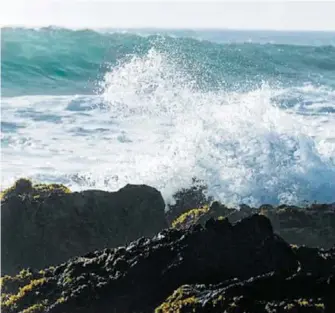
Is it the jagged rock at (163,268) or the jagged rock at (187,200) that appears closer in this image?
the jagged rock at (163,268)

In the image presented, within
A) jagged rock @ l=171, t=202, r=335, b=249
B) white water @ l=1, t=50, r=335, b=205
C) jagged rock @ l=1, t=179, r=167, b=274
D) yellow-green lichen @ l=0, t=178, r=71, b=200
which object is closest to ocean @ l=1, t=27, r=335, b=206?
white water @ l=1, t=50, r=335, b=205

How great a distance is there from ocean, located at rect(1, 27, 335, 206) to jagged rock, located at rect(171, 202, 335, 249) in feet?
8.23

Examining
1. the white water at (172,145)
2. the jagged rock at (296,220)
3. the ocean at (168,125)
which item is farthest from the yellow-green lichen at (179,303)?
the white water at (172,145)

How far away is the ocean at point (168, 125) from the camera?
13.6 meters

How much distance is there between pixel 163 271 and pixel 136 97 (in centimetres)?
1816

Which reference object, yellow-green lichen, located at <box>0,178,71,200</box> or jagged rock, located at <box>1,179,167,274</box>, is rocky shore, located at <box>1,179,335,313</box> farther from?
yellow-green lichen, located at <box>0,178,71,200</box>

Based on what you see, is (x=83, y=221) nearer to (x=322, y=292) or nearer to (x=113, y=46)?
(x=322, y=292)

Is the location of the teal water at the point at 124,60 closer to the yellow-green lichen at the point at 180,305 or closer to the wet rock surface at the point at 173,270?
the wet rock surface at the point at 173,270

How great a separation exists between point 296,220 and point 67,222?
2.29 m

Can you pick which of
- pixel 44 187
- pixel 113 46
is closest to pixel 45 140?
pixel 44 187

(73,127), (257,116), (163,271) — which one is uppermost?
(163,271)

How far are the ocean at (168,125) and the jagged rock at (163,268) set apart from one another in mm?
5681

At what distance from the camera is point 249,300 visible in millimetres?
3734

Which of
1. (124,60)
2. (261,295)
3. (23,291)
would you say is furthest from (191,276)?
(124,60)
